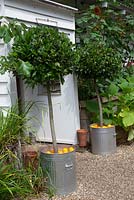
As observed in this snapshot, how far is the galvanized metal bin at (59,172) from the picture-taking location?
3402 mm

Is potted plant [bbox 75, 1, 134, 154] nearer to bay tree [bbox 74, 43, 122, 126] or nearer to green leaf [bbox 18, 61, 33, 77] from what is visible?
bay tree [bbox 74, 43, 122, 126]

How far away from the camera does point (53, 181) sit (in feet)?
11.2

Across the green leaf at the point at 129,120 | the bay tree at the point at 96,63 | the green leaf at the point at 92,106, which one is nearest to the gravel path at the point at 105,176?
the green leaf at the point at 129,120

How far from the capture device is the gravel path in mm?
3365

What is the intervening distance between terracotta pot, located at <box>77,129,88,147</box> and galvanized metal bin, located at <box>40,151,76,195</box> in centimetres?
162

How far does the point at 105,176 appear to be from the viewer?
3.91 meters

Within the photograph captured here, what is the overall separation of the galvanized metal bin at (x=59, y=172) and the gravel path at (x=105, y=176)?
0.10m

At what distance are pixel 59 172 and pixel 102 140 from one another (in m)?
1.57

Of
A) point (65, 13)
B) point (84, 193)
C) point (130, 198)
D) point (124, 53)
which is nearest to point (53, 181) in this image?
point (84, 193)

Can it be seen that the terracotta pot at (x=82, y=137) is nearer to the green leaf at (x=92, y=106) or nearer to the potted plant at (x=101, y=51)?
the potted plant at (x=101, y=51)

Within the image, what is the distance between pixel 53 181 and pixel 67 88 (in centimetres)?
205

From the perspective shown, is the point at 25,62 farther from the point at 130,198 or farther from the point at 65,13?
the point at 65,13

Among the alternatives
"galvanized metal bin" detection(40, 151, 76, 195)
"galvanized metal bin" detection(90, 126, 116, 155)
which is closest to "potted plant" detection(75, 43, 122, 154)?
"galvanized metal bin" detection(90, 126, 116, 155)

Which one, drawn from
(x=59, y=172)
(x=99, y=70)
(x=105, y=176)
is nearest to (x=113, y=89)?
(x=99, y=70)
